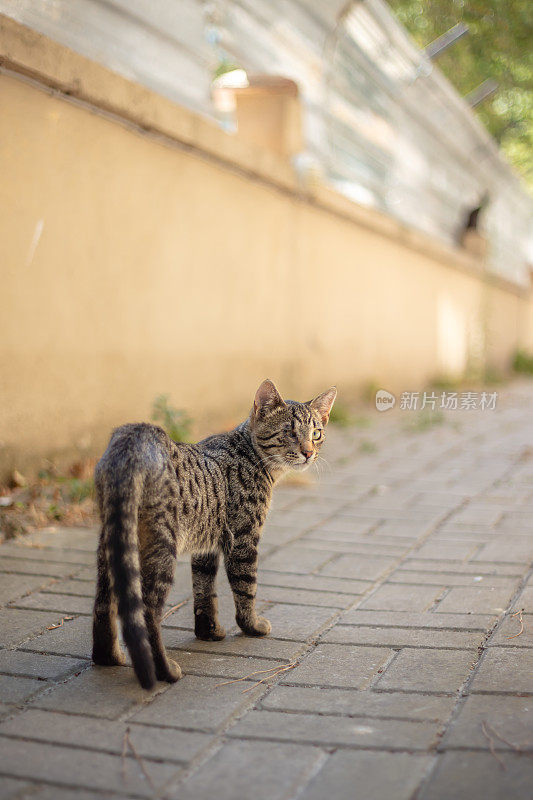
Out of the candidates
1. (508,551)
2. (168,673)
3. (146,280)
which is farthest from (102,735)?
(146,280)

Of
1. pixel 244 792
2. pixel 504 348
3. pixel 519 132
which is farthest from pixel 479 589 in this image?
pixel 519 132

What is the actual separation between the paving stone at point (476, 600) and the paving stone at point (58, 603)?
54.2 inches

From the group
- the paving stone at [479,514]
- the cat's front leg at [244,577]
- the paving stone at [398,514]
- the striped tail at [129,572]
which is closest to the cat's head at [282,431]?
the cat's front leg at [244,577]

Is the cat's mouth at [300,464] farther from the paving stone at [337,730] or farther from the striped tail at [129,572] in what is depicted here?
the paving stone at [337,730]

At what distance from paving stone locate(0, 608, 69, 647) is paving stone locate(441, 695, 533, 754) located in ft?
5.00

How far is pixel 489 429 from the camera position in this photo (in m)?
8.76

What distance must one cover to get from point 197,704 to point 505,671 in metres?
0.96

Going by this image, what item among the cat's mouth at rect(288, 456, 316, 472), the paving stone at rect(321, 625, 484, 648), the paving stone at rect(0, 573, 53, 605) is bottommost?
the paving stone at rect(321, 625, 484, 648)

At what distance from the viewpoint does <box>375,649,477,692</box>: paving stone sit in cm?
252

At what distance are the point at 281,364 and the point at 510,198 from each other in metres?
13.4

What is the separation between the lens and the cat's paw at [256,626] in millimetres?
2979

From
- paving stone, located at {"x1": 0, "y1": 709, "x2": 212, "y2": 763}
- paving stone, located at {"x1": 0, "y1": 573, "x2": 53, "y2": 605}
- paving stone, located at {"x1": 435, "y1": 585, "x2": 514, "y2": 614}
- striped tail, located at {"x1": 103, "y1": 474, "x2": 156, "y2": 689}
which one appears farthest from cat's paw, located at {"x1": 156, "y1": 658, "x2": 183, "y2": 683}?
paving stone, located at {"x1": 435, "y1": 585, "x2": 514, "y2": 614}

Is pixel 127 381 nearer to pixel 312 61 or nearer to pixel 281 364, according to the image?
pixel 281 364

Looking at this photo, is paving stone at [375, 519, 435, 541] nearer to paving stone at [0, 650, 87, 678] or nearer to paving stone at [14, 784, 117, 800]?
paving stone at [0, 650, 87, 678]
